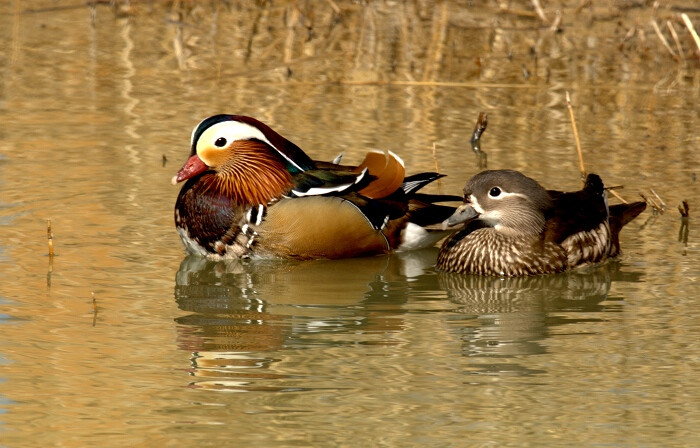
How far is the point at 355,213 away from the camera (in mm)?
8742

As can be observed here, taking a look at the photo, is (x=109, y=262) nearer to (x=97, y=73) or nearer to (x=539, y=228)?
(x=539, y=228)

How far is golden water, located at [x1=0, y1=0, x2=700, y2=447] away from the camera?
5941 mm

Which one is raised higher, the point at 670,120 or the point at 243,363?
the point at 670,120

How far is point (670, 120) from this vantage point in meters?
12.1

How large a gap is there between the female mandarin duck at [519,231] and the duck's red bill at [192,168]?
1.60 metres

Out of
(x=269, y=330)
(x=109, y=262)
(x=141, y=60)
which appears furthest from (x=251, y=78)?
(x=269, y=330)

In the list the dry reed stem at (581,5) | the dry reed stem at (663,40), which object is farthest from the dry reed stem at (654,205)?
the dry reed stem at (581,5)

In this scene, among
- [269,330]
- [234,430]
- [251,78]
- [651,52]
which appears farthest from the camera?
[651,52]

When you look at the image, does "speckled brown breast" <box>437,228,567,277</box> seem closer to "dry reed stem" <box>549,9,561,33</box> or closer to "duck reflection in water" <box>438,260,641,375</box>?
"duck reflection in water" <box>438,260,641,375</box>

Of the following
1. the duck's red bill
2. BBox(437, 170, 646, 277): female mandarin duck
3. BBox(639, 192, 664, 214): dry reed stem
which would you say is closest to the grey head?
BBox(437, 170, 646, 277): female mandarin duck

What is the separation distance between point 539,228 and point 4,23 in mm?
9071

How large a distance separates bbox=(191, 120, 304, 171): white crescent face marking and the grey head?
1155 millimetres

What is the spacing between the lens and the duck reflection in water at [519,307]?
270 inches

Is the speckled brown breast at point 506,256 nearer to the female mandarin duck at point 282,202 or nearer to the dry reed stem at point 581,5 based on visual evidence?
the female mandarin duck at point 282,202
